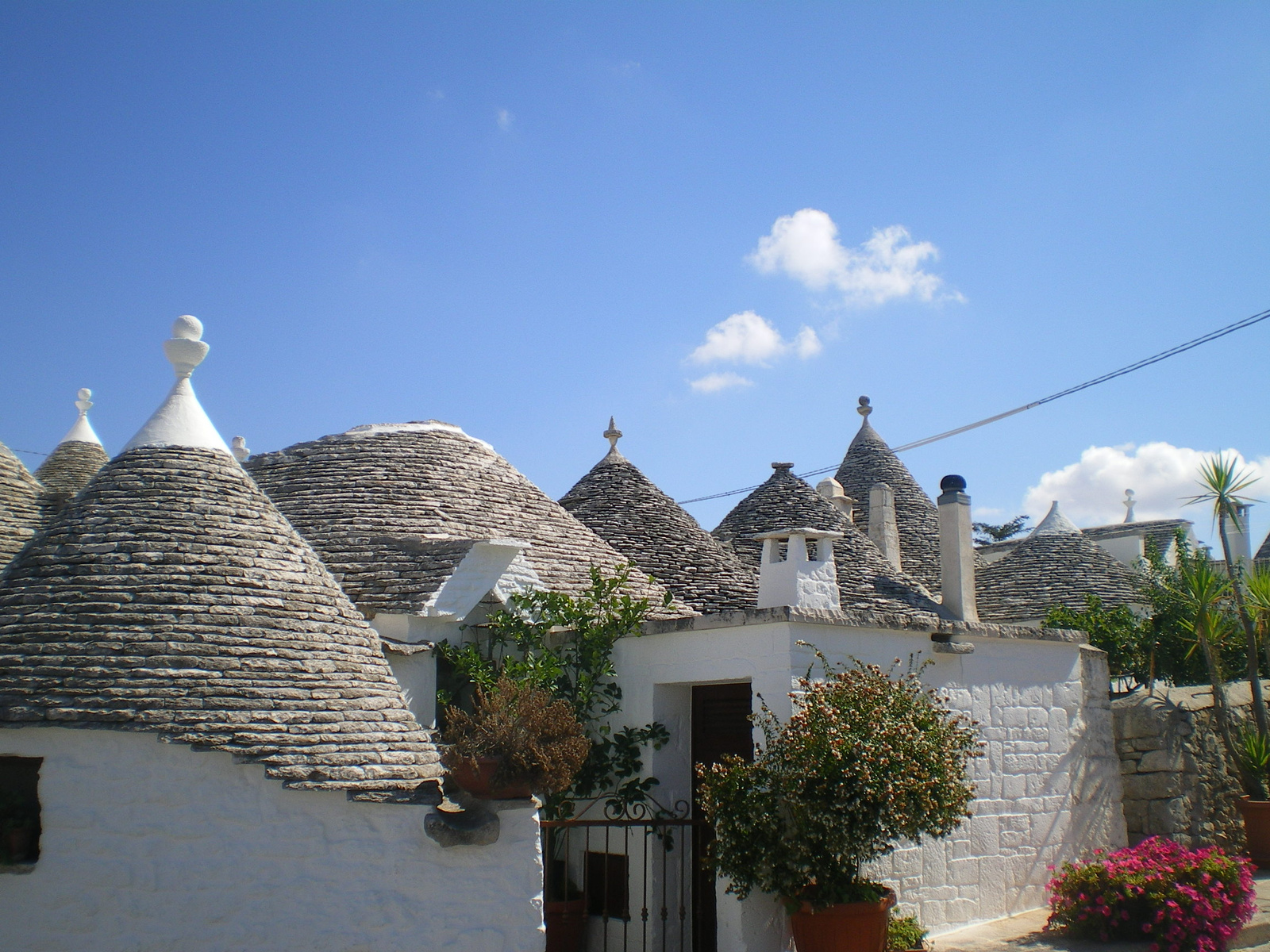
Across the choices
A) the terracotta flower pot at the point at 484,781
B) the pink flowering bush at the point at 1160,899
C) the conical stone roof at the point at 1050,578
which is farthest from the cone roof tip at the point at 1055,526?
the terracotta flower pot at the point at 484,781

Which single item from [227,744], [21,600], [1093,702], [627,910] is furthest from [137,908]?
[1093,702]

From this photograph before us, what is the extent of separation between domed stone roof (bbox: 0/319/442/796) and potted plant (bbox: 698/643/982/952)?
2.35 metres

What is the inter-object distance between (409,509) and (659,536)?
4117 mm

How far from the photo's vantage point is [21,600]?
6883 mm

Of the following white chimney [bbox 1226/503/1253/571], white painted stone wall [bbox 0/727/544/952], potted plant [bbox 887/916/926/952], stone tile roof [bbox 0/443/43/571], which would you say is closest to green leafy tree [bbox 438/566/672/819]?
potted plant [bbox 887/916/926/952]

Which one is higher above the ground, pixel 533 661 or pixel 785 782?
pixel 533 661

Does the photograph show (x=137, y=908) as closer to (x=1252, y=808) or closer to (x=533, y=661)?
(x=533, y=661)

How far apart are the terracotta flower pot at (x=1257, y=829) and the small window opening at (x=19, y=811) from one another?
1176 centimetres

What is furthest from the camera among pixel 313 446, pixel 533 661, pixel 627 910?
pixel 313 446

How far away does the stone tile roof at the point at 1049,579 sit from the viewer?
1905cm

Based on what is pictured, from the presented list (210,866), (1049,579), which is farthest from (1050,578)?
(210,866)

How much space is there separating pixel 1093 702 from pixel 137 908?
9.17 meters

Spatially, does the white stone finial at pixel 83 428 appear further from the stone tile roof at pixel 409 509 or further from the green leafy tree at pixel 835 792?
the green leafy tree at pixel 835 792

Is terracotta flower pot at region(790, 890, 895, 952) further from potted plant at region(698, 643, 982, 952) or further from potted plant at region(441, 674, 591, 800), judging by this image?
potted plant at region(441, 674, 591, 800)
